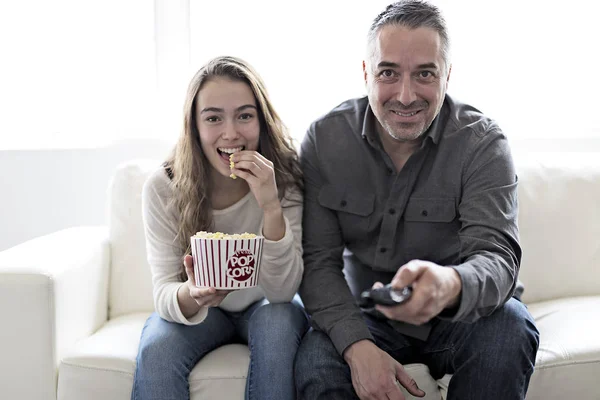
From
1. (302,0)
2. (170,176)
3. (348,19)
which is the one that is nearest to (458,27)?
(348,19)

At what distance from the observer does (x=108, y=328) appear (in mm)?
2021

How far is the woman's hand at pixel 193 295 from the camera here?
62.0 inches

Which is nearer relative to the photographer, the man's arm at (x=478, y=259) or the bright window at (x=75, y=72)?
the man's arm at (x=478, y=259)

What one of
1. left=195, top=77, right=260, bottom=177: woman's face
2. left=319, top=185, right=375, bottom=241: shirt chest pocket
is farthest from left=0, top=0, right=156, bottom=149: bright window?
left=319, top=185, right=375, bottom=241: shirt chest pocket

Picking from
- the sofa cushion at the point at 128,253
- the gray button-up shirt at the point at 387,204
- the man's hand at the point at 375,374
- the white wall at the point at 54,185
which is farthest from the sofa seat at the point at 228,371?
the white wall at the point at 54,185

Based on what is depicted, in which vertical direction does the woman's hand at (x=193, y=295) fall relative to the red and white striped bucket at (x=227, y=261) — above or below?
below

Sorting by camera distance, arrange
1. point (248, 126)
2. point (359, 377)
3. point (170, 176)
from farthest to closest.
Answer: point (170, 176), point (248, 126), point (359, 377)

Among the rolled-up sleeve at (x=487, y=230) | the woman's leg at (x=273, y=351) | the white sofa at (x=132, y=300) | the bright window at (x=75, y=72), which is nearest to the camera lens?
the rolled-up sleeve at (x=487, y=230)

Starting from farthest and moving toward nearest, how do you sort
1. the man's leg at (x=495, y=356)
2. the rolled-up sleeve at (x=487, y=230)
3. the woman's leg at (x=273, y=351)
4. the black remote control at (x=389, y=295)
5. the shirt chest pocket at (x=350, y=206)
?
the shirt chest pocket at (x=350, y=206)
the woman's leg at (x=273, y=351)
the man's leg at (x=495, y=356)
the rolled-up sleeve at (x=487, y=230)
the black remote control at (x=389, y=295)

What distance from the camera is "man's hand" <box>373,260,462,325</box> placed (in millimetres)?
1188

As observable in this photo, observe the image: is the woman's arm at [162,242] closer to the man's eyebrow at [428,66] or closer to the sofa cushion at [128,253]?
the sofa cushion at [128,253]

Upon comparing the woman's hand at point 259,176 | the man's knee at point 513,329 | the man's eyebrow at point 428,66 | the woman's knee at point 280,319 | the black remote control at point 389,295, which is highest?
the man's eyebrow at point 428,66

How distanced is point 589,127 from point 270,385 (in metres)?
2.13

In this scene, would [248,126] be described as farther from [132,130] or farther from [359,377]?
[132,130]
